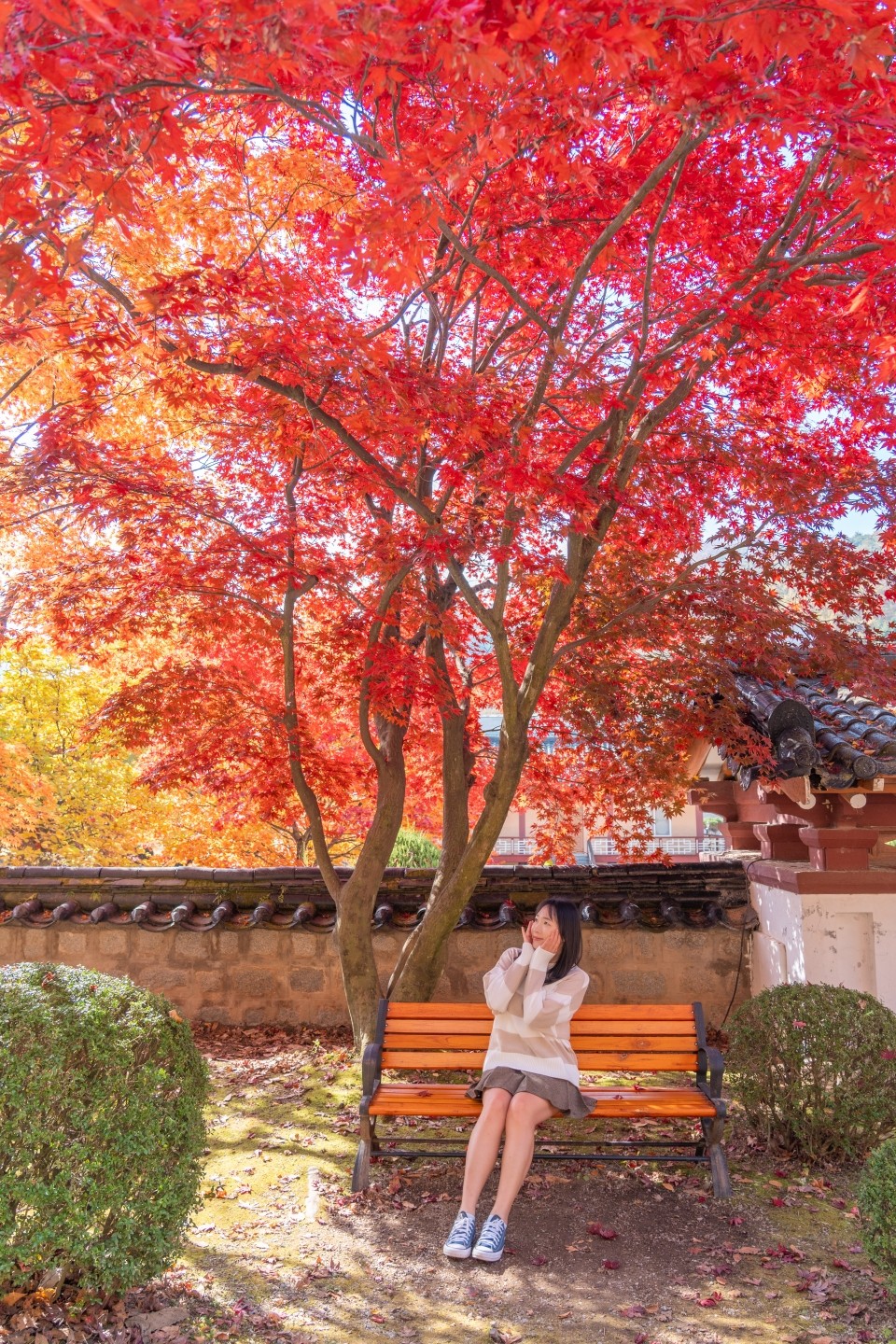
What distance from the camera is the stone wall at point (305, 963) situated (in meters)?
7.72

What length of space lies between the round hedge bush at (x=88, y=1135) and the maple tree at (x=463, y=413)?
238 cm

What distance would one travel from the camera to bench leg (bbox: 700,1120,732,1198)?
14.9 feet

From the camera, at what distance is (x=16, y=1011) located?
3287 mm

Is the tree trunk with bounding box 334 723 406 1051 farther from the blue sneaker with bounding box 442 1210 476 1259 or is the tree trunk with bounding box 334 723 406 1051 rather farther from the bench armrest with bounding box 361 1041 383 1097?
the blue sneaker with bounding box 442 1210 476 1259

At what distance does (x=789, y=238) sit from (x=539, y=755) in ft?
13.7

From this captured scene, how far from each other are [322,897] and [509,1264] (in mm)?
4169

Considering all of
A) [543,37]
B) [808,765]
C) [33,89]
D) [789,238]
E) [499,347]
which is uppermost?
[499,347]

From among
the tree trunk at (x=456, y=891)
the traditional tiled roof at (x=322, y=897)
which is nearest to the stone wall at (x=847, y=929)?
the traditional tiled roof at (x=322, y=897)

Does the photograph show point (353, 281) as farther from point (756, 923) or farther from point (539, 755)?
point (756, 923)

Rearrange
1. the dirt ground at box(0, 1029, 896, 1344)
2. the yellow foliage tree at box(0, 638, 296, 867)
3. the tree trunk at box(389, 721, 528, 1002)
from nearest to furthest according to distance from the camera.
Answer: the dirt ground at box(0, 1029, 896, 1344), the tree trunk at box(389, 721, 528, 1002), the yellow foliage tree at box(0, 638, 296, 867)

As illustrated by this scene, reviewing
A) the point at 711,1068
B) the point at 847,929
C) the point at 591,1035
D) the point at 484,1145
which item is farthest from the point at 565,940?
the point at 847,929

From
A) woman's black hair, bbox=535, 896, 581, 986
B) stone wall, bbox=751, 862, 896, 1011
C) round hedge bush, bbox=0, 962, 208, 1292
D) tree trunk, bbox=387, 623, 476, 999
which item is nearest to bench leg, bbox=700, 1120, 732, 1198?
woman's black hair, bbox=535, 896, 581, 986

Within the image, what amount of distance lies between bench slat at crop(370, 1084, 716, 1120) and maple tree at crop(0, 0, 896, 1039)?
5.66ft

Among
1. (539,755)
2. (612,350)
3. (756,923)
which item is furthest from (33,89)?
(756,923)
